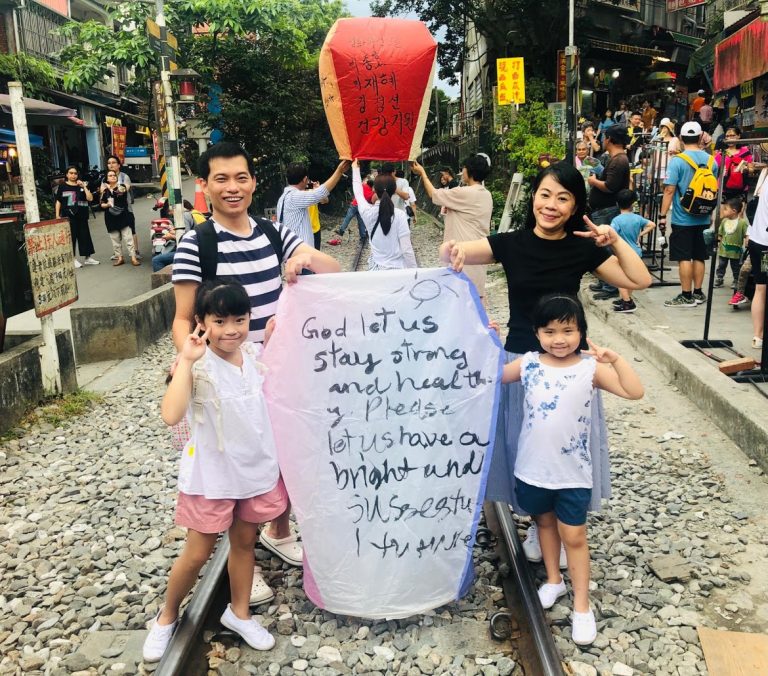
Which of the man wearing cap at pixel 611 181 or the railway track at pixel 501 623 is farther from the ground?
the man wearing cap at pixel 611 181

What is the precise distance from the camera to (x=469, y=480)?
3.06 metres

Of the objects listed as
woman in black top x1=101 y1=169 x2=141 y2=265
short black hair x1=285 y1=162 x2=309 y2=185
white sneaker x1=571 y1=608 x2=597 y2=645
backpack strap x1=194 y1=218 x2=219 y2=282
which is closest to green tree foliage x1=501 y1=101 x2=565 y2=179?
short black hair x1=285 y1=162 x2=309 y2=185

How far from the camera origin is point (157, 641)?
288 cm

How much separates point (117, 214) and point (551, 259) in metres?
→ 12.0

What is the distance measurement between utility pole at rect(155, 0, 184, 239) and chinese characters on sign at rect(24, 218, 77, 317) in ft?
18.4

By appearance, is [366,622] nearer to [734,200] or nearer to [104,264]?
[734,200]

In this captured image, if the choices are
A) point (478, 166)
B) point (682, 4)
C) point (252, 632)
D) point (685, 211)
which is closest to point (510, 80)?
point (682, 4)

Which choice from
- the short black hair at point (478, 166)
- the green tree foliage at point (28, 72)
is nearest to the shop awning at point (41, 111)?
the green tree foliage at point (28, 72)

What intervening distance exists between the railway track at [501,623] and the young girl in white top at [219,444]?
12cm

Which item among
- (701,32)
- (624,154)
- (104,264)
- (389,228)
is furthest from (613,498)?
(701,32)

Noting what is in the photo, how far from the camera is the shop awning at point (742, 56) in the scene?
12516mm

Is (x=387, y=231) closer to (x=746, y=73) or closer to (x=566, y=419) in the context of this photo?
(x=566, y=419)

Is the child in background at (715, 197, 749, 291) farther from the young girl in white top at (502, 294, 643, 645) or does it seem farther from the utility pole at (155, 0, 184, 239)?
the utility pole at (155, 0, 184, 239)

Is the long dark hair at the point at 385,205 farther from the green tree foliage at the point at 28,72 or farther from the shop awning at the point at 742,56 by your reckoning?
the green tree foliage at the point at 28,72
